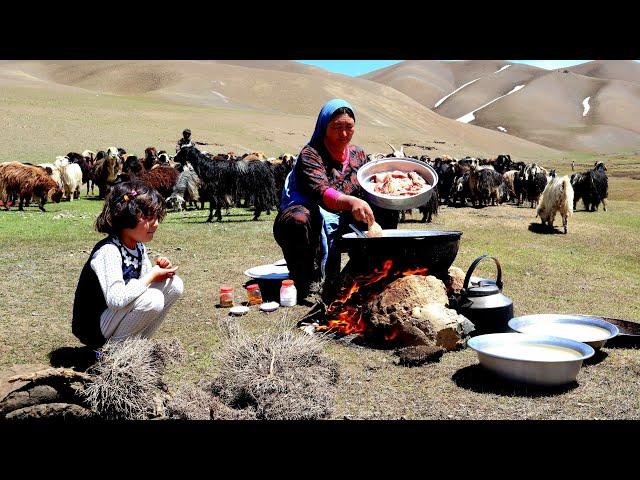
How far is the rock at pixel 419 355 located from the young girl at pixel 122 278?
5.32ft

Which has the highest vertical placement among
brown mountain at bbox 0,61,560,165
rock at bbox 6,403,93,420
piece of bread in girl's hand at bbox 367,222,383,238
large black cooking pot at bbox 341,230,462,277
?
brown mountain at bbox 0,61,560,165

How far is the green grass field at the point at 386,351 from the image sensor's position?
346cm

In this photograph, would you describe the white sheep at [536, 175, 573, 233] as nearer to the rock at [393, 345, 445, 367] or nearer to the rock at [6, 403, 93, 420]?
the rock at [393, 345, 445, 367]

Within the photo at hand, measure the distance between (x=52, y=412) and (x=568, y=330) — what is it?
11.3 feet

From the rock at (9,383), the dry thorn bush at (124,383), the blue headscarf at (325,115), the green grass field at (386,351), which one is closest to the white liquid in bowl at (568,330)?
the green grass field at (386,351)

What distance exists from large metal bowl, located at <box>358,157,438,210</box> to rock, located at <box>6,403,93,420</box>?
9.10 ft

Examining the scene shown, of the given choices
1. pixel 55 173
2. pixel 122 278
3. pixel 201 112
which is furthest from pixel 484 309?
pixel 201 112

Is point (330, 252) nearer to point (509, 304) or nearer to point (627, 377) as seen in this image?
point (509, 304)

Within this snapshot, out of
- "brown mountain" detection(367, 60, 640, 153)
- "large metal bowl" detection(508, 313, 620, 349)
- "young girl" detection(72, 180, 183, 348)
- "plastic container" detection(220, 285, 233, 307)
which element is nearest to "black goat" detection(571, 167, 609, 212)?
"large metal bowl" detection(508, 313, 620, 349)

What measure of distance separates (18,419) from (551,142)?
4648 inches

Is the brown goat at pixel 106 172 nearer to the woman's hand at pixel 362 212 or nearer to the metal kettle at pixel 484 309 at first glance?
the woman's hand at pixel 362 212

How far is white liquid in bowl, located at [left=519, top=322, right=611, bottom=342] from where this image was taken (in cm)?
419

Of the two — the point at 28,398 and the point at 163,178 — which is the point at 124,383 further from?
the point at 163,178

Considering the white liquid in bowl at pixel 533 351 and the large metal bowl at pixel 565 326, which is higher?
the large metal bowl at pixel 565 326
